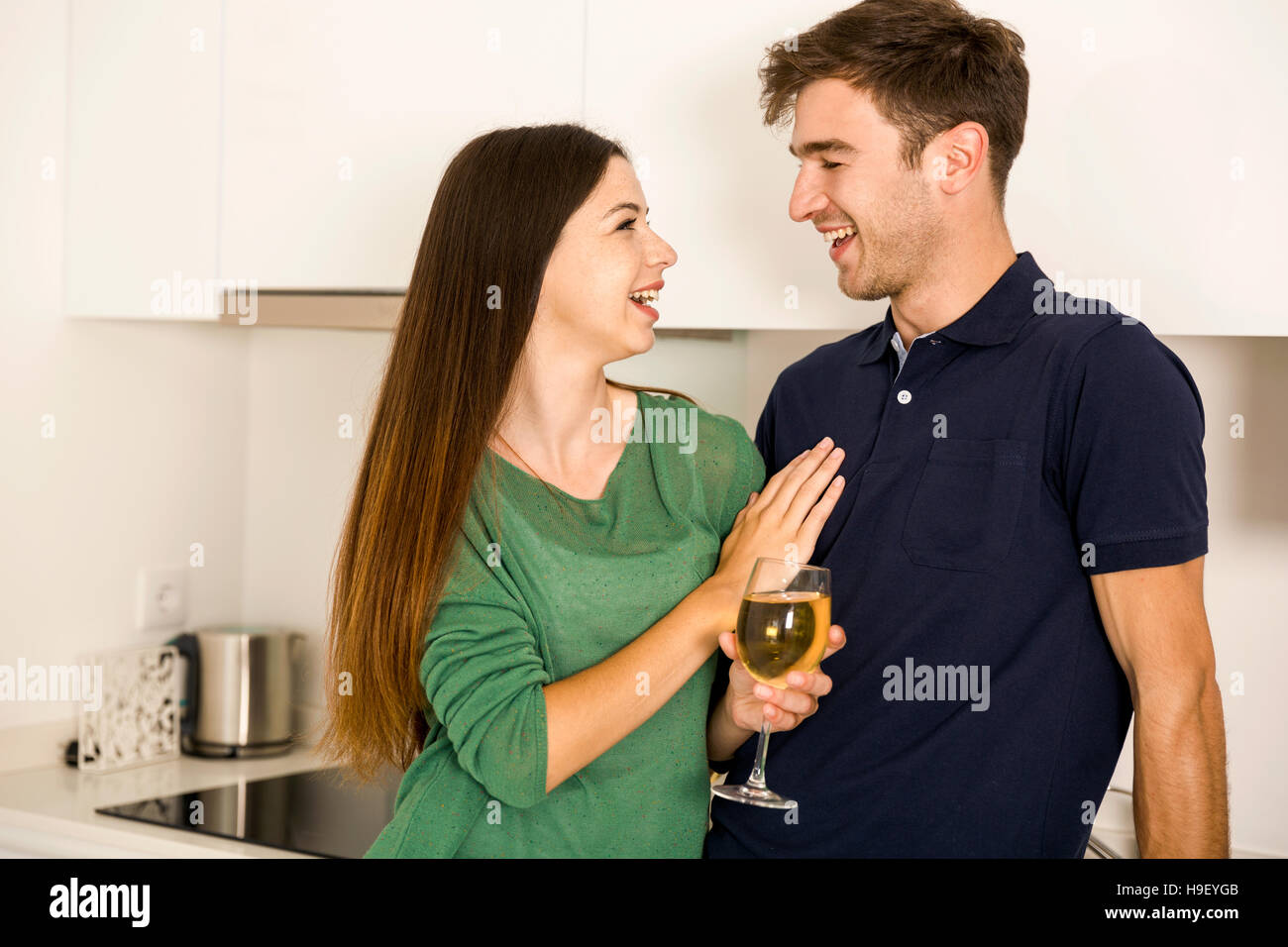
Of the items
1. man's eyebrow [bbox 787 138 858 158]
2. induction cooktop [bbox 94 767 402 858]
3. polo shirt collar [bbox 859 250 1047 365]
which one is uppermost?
man's eyebrow [bbox 787 138 858 158]

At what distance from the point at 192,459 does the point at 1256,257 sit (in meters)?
1.91

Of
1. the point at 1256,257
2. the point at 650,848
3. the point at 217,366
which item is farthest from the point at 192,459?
the point at 1256,257

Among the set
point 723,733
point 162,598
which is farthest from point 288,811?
point 723,733

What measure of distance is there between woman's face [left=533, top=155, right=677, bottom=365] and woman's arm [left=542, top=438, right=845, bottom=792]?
24 centimetres

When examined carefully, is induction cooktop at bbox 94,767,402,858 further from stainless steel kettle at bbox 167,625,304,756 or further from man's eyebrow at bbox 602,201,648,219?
man's eyebrow at bbox 602,201,648,219

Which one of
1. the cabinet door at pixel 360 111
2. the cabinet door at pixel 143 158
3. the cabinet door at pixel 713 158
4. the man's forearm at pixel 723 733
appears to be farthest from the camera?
the cabinet door at pixel 143 158

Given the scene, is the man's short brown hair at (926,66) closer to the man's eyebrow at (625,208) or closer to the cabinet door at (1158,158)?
the cabinet door at (1158,158)

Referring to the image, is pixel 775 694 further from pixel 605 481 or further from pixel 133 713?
pixel 133 713

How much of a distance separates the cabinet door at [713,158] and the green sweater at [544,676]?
446 millimetres

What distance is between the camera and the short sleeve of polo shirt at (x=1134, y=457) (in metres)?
1.23

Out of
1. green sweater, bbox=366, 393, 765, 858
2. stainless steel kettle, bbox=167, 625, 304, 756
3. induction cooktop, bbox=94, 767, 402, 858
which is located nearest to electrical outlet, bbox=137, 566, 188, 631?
stainless steel kettle, bbox=167, 625, 304, 756

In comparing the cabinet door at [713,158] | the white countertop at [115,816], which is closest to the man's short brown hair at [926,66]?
the cabinet door at [713,158]

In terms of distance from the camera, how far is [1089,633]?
51.3 inches

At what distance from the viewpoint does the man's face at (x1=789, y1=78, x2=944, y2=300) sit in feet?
4.75
